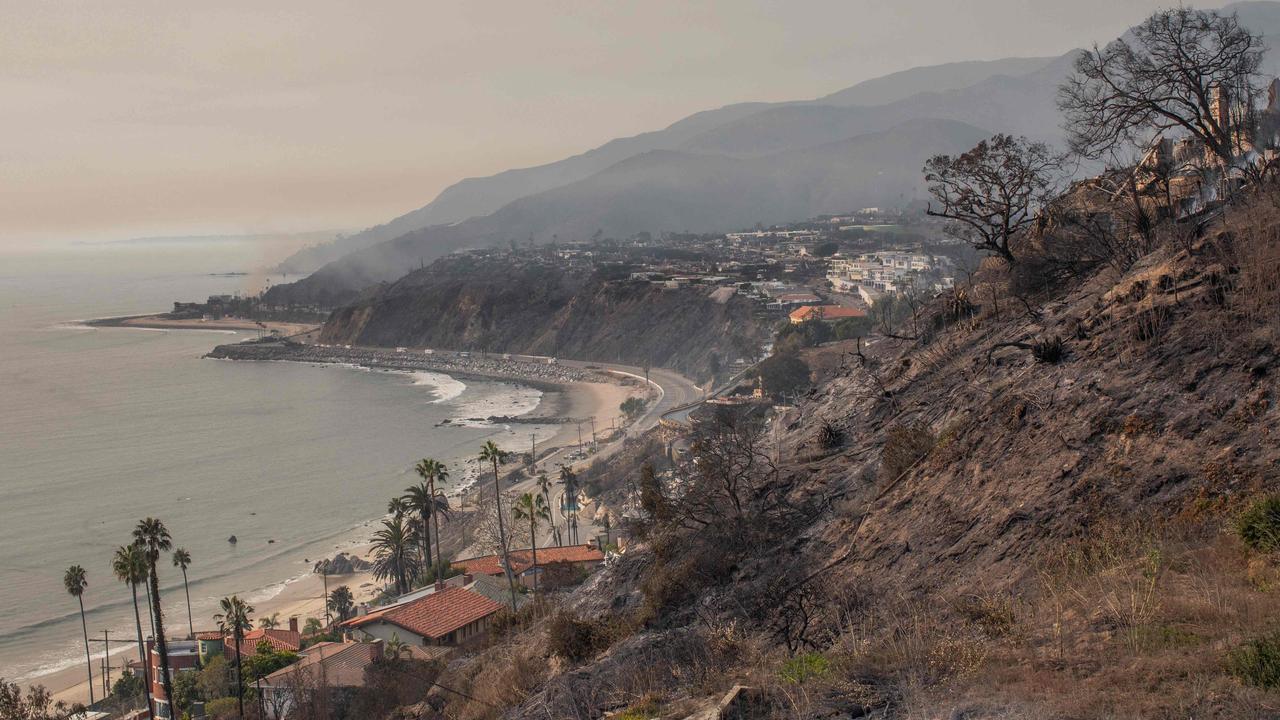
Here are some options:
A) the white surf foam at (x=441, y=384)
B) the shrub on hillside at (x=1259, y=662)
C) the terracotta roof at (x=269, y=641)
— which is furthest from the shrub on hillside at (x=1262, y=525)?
the white surf foam at (x=441, y=384)

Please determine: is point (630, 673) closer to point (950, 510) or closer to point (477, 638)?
point (950, 510)

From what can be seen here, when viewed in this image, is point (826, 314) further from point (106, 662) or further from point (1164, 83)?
point (1164, 83)

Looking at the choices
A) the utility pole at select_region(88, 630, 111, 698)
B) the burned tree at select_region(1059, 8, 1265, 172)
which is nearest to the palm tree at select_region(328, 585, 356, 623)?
the utility pole at select_region(88, 630, 111, 698)

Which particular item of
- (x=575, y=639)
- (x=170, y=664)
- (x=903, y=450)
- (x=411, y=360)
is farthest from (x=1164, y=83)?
(x=411, y=360)

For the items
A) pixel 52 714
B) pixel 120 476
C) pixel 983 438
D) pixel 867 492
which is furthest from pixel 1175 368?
pixel 120 476

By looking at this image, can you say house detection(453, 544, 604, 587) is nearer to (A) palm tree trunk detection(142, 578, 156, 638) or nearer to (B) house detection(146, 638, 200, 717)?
(B) house detection(146, 638, 200, 717)

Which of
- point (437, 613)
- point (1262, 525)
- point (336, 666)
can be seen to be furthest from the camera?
point (437, 613)

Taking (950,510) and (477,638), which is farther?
(477,638)
